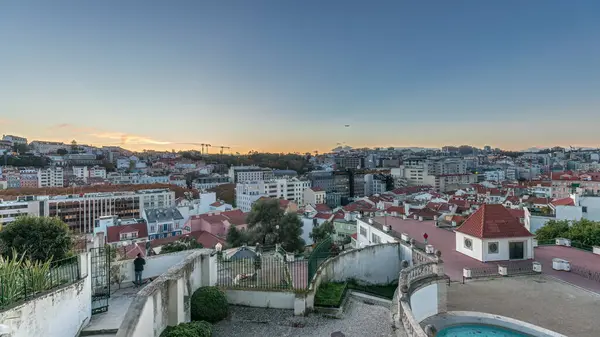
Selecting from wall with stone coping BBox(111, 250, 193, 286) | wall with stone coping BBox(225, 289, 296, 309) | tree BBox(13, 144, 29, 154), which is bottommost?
wall with stone coping BBox(225, 289, 296, 309)

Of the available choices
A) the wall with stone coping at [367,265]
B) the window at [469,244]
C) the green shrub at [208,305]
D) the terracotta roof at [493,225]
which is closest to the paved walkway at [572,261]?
the terracotta roof at [493,225]

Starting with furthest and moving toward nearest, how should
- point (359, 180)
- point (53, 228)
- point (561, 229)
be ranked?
1. point (359, 180)
2. point (561, 229)
3. point (53, 228)

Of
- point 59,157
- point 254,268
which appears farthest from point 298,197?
point 59,157

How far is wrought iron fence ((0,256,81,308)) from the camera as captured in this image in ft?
18.9

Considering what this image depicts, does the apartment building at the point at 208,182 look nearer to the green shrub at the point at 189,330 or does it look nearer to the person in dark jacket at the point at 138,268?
the person in dark jacket at the point at 138,268

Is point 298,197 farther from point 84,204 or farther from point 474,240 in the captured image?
point 474,240

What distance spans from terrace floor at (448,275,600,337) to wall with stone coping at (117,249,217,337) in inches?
279

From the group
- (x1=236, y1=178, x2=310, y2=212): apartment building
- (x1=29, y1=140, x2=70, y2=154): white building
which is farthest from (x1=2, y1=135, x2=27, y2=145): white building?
(x1=236, y1=178, x2=310, y2=212): apartment building

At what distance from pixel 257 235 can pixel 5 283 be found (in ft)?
90.4

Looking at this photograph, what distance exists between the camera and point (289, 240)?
1282 inches

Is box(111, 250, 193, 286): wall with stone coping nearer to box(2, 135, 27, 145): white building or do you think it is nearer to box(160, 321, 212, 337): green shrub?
box(160, 321, 212, 337): green shrub

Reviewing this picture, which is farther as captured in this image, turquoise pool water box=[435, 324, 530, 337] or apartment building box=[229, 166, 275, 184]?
apartment building box=[229, 166, 275, 184]

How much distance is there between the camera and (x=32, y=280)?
6309 millimetres

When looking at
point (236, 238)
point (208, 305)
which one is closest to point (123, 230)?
point (236, 238)
